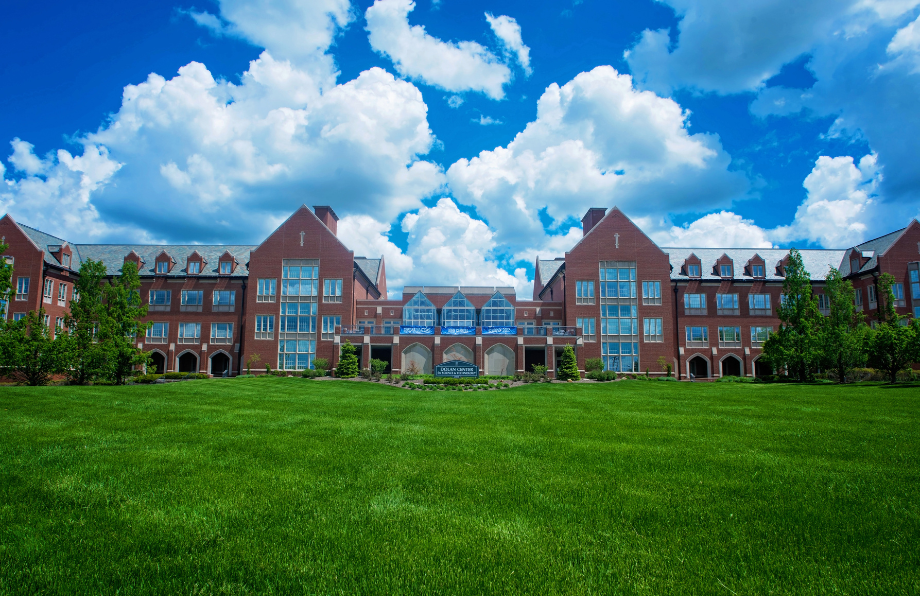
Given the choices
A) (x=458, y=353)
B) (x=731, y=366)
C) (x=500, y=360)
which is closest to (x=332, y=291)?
(x=458, y=353)

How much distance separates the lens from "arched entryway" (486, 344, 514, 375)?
46.4m

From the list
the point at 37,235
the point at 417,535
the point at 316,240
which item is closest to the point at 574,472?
the point at 417,535

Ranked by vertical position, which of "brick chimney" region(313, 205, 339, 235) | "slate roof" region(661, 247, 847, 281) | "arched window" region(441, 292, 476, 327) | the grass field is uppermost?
"brick chimney" region(313, 205, 339, 235)

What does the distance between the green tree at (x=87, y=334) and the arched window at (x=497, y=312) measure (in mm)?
32537

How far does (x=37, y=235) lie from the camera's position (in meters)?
49.2

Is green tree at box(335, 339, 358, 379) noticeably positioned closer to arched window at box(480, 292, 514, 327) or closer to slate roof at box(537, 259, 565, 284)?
arched window at box(480, 292, 514, 327)

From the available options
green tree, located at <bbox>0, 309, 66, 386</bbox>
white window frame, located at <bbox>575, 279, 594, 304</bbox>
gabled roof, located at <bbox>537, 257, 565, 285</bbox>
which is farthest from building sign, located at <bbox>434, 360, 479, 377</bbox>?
gabled roof, located at <bbox>537, 257, 565, 285</bbox>

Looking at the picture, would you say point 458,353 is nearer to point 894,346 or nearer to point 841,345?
point 841,345

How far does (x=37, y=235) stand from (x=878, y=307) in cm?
8054

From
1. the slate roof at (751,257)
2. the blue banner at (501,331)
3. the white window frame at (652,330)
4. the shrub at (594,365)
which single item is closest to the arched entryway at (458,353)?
the blue banner at (501,331)

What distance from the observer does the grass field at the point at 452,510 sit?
4.34m

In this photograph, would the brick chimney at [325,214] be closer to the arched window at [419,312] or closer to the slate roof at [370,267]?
the slate roof at [370,267]

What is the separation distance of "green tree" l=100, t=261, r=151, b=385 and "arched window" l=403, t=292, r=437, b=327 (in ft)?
79.9

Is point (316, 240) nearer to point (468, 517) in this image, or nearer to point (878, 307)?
point (468, 517)
